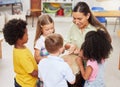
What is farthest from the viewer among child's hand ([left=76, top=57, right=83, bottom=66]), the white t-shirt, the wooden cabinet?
the wooden cabinet

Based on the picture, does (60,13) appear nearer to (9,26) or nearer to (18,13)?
(18,13)

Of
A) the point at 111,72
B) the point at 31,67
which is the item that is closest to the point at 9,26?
the point at 31,67

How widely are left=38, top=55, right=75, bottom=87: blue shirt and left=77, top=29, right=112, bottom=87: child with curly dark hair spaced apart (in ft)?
0.65

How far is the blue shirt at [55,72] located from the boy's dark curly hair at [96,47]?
8.3 inches

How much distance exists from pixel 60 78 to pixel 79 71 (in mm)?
277

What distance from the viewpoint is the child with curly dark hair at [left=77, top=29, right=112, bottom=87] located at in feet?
5.40

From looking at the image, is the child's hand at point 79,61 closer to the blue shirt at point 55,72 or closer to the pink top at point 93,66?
the pink top at point 93,66

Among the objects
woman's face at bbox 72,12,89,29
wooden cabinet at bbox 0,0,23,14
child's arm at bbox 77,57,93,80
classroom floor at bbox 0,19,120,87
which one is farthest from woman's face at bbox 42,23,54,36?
wooden cabinet at bbox 0,0,23,14

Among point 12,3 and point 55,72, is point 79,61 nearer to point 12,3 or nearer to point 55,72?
point 55,72

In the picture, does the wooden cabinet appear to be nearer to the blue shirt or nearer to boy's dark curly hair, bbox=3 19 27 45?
boy's dark curly hair, bbox=3 19 27 45

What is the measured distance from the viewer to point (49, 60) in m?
1.56

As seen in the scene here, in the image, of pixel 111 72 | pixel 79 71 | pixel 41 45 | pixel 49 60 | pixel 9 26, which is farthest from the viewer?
pixel 111 72

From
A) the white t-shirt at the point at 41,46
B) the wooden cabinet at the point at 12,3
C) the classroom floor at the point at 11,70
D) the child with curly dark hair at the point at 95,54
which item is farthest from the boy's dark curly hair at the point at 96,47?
the wooden cabinet at the point at 12,3

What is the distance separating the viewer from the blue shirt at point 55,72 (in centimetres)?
154
